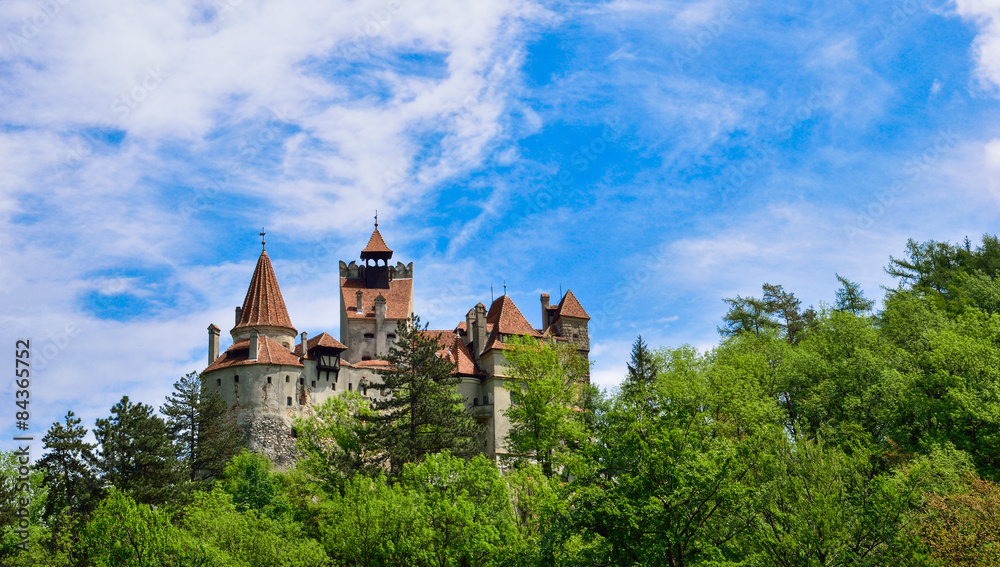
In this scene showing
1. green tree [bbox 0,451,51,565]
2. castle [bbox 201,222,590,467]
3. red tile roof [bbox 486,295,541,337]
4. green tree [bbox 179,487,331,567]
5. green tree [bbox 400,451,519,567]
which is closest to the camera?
green tree [bbox 400,451,519,567]

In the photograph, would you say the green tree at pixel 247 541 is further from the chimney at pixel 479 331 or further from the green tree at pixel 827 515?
the chimney at pixel 479 331

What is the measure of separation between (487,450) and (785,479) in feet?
111

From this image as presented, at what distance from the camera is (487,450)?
61125mm

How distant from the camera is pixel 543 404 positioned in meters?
52.8

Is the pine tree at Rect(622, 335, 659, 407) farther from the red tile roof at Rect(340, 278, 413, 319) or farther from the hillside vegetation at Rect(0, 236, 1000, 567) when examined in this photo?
the red tile roof at Rect(340, 278, 413, 319)

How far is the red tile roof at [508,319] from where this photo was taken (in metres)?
64.2

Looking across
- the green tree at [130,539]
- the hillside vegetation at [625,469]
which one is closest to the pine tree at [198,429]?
the hillside vegetation at [625,469]

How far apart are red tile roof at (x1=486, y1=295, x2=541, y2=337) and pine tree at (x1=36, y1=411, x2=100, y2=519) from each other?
95.2 feet

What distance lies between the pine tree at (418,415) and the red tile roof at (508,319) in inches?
461

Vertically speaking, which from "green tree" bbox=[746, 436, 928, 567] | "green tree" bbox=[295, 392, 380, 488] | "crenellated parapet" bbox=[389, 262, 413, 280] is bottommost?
"green tree" bbox=[746, 436, 928, 567]

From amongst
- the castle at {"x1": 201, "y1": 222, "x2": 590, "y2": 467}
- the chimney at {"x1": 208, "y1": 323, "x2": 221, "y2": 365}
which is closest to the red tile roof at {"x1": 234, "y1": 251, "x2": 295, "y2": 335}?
the castle at {"x1": 201, "y1": 222, "x2": 590, "y2": 467}

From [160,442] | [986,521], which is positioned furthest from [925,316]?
[160,442]

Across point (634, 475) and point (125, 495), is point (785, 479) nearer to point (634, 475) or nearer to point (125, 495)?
point (634, 475)

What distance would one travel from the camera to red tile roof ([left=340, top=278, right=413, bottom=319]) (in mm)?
72125
